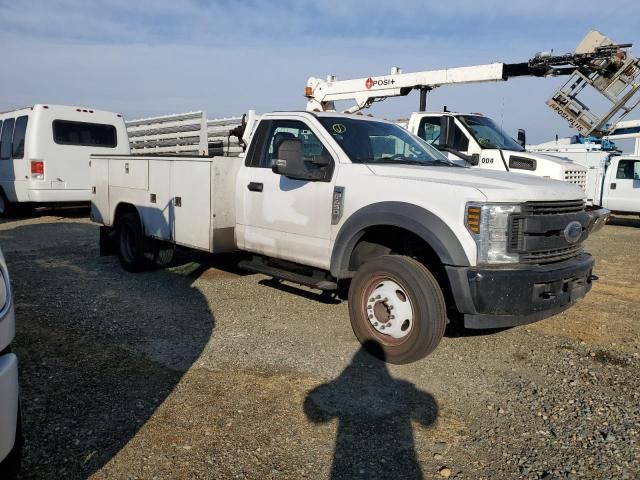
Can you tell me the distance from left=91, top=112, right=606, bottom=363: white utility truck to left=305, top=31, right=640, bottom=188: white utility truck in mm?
2709

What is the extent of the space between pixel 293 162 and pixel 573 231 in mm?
2366

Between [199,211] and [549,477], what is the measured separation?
4.15 metres

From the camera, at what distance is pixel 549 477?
286 cm

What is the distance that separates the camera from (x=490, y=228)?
3881 mm

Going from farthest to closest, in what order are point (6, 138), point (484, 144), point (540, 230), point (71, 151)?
1. point (6, 138)
2. point (71, 151)
3. point (484, 144)
4. point (540, 230)

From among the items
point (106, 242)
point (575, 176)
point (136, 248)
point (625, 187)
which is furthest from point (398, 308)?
point (625, 187)

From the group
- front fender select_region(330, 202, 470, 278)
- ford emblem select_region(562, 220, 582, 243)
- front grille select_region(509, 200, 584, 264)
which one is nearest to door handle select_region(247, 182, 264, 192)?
front fender select_region(330, 202, 470, 278)

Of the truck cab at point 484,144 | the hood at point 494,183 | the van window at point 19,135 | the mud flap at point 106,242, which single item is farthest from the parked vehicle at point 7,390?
the van window at point 19,135

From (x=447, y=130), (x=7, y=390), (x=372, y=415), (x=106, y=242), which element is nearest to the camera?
(x=7, y=390)

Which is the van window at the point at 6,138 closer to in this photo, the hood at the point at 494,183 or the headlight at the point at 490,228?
the hood at the point at 494,183

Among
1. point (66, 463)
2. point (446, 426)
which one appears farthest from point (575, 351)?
point (66, 463)

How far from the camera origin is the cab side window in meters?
9.14

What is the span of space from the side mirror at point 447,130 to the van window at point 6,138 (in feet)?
30.7

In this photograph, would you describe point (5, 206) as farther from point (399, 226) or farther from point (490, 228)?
point (490, 228)
